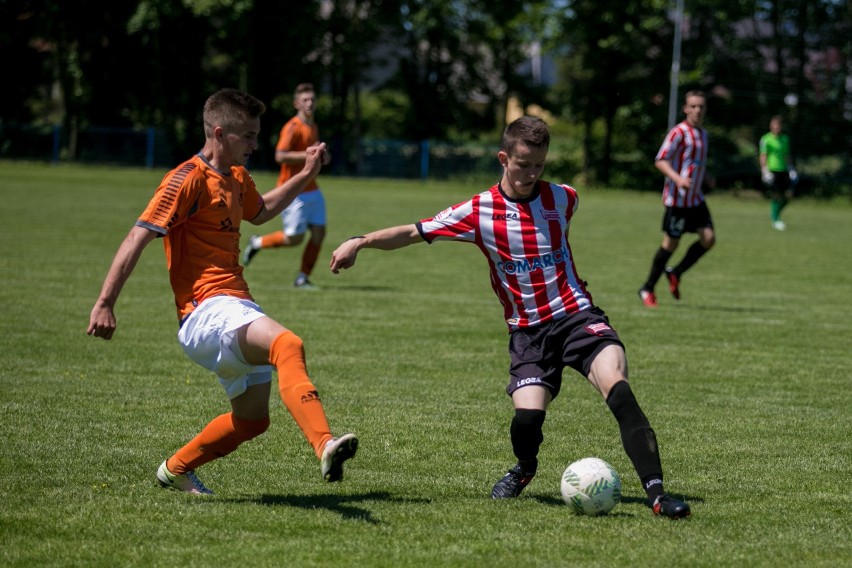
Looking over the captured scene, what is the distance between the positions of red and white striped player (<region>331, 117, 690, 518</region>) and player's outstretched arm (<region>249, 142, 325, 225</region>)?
0.59 m

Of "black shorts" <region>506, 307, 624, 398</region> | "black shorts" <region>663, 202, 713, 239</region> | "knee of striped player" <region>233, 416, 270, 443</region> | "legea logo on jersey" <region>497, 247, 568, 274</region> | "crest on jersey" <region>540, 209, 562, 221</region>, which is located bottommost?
"knee of striped player" <region>233, 416, 270, 443</region>

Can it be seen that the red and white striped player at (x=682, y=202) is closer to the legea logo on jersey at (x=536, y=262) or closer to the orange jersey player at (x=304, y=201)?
the orange jersey player at (x=304, y=201)

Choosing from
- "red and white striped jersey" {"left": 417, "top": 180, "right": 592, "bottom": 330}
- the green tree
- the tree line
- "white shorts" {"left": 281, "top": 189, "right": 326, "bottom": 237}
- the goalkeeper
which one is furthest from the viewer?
the green tree

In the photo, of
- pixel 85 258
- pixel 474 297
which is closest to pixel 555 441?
pixel 474 297

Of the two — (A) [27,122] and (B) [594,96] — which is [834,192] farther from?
(A) [27,122]

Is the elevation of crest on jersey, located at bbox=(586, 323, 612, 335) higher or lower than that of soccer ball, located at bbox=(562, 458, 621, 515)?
higher

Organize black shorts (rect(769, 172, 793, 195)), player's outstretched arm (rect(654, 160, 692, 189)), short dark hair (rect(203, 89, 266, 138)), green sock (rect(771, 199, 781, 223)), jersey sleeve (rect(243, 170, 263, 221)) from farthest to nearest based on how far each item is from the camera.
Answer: black shorts (rect(769, 172, 793, 195))
green sock (rect(771, 199, 781, 223))
player's outstretched arm (rect(654, 160, 692, 189))
jersey sleeve (rect(243, 170, 263, 221))
short dark hair (rect(203, 89, 266, 138))

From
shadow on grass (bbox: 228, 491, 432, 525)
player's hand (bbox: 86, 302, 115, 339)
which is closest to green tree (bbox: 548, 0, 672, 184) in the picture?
shadow on grass (bbox: 228, 491, 432, 525)

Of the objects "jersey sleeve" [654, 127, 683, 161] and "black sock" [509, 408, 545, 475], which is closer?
"black sock" [509, 408, 545, 475]

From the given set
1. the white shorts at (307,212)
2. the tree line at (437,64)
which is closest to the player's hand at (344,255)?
the white shorts at (307,212)

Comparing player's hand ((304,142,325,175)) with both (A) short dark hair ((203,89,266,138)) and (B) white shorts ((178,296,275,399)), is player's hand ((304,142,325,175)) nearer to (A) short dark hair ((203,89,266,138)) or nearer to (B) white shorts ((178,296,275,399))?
(A) short dark hair ((203,89,266,138))

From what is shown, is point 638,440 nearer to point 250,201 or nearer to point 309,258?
point 250,201

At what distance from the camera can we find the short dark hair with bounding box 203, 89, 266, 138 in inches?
198

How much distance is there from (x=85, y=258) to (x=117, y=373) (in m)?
7.58
